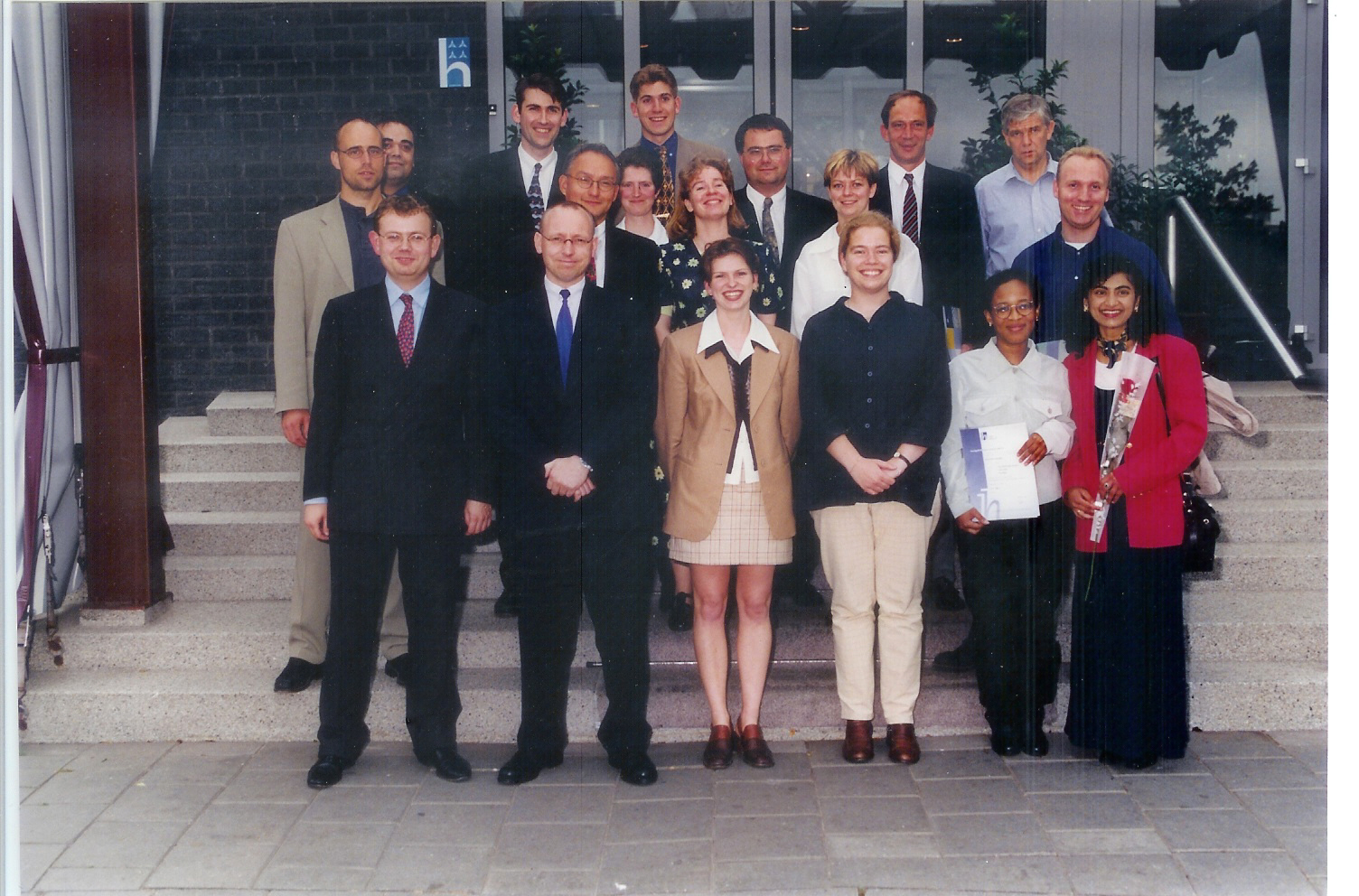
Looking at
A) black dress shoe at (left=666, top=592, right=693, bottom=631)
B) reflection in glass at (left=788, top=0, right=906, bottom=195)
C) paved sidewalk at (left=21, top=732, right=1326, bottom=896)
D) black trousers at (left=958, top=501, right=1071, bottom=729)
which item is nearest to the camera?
paved sidewalk at (left=21, top=732, right=1326, bottom=896)

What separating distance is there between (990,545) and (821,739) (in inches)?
36.9

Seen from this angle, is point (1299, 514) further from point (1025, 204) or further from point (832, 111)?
point (832, 111)

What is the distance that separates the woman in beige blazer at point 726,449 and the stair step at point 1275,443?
2.14 m

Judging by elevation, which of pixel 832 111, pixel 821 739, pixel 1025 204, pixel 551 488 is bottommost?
pixel 821 739

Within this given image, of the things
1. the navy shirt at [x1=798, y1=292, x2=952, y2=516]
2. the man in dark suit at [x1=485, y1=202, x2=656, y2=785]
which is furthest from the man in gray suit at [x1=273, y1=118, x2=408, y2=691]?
the navy shirt at [x1=798, y1=292, x2=952, y2=516]

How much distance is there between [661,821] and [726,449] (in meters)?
1.21

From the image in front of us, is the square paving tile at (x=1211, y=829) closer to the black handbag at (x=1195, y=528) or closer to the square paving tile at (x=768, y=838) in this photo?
the black handbag at (x=1195, y=528)

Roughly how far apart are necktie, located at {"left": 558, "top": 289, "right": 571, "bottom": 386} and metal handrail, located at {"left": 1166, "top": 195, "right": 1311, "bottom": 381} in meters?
2.23

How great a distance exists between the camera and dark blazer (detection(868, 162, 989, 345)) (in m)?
4.63

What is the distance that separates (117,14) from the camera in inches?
181

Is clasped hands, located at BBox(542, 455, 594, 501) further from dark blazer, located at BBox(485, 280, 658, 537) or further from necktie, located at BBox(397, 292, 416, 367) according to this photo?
necktie, located at BBox(397, 292, 416, 367)

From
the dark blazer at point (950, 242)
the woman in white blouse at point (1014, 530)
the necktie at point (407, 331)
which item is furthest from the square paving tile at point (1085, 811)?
the necktie at point (407, 331)

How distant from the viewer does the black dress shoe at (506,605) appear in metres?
4.92
